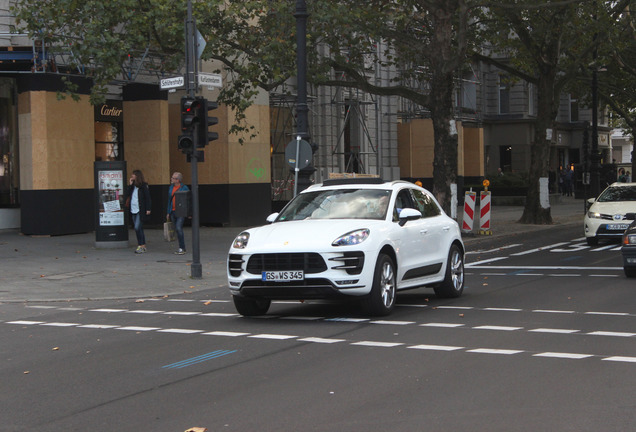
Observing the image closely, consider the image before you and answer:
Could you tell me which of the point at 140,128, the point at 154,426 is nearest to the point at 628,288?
the point at 154,426

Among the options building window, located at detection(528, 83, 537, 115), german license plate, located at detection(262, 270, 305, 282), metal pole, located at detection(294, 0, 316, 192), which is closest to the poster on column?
metal pole, located at detection(294, 0, 316, 192)

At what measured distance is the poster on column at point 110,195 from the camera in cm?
2159

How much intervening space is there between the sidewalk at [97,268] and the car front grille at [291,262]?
12.4 ft

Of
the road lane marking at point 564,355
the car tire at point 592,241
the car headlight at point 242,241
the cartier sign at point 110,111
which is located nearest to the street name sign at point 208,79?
the car headlight at point 242,241

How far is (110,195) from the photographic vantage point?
851 inches

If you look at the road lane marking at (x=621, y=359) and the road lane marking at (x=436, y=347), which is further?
the road lane marking at (x=436, y=347)

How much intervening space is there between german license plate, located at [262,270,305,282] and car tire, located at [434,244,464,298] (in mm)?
3134

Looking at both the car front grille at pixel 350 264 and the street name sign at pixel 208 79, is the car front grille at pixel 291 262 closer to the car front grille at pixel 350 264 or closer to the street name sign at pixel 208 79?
the car front grille at pixel 350 264

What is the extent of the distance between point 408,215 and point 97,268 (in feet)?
27.5

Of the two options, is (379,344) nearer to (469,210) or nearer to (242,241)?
(242,241)

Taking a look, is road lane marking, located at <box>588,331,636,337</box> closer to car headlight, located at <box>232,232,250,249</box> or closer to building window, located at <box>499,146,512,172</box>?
car headlight, located at <box>232,232,250,249</box>

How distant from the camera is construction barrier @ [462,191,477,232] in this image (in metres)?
26.0

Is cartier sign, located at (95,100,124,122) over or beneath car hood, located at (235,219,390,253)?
over

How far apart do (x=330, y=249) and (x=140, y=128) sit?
1939 cm
